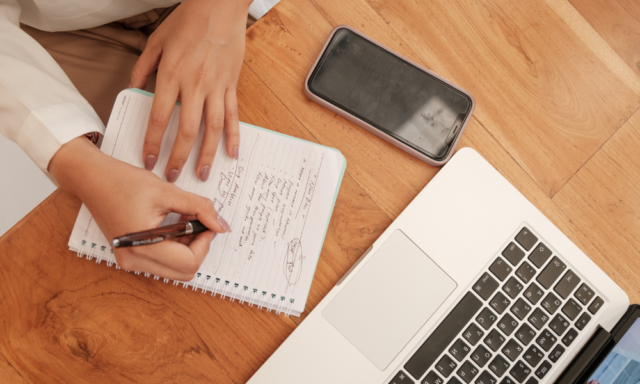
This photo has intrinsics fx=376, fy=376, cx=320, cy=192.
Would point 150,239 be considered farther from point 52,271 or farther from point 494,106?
point 494,106

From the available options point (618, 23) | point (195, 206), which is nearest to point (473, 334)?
point (195, 206)

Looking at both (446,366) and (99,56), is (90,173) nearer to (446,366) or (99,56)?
(99,56)

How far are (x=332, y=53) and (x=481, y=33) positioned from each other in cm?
21

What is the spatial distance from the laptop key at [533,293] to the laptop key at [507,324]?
0.11 ft

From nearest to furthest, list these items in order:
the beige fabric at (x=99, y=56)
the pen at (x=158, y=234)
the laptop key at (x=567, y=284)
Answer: the pen at (x=158, y=234), the laptop key at (x=567, y=284), the beige fabric at (x=99, y=56)

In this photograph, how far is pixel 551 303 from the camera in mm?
466

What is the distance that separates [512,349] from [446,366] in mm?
86

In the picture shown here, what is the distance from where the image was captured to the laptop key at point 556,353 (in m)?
0.46

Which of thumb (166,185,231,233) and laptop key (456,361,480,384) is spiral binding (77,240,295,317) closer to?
thumb (166,185,231,233)

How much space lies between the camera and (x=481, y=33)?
20.6 inches

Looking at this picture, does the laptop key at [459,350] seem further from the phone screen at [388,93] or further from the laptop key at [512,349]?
the phone screen at [388,93]

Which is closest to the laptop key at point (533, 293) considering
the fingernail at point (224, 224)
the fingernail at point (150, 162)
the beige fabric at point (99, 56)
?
the fingernail at point (224, 224)

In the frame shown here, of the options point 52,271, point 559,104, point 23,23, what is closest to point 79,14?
point 23,23

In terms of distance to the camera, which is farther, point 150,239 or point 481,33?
point 481,33
